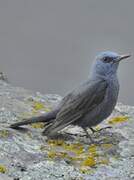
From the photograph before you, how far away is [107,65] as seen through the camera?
8367mm

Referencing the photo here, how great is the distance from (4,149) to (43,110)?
203cm

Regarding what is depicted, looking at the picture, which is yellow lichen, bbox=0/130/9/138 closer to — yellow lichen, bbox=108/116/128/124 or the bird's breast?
the bird's breast

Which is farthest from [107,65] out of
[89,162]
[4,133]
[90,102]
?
[89,162]

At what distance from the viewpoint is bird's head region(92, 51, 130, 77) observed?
8.34 meters

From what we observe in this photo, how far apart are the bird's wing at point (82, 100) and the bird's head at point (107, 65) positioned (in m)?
0.15

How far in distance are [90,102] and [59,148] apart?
114 centimetres

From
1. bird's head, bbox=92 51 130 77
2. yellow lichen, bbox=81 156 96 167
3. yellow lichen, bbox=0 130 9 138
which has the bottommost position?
yellow lichen, bbox=81 156 96 167

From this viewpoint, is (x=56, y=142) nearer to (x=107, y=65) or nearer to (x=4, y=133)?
(x=4, y=133)

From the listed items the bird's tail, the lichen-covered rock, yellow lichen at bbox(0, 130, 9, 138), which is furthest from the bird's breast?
yellow lichen at bbox(0, 130, 9, 138)

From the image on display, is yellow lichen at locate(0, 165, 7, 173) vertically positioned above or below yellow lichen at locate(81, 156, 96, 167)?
above

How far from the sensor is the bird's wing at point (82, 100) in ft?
26.3

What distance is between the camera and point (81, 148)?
7273 mm

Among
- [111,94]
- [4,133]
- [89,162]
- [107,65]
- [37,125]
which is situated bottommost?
[37,125]

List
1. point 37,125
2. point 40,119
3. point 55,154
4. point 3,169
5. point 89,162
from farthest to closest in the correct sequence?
point 37,125 → point 40,119 → point 55,154 → point 89,162 → point 3,169
